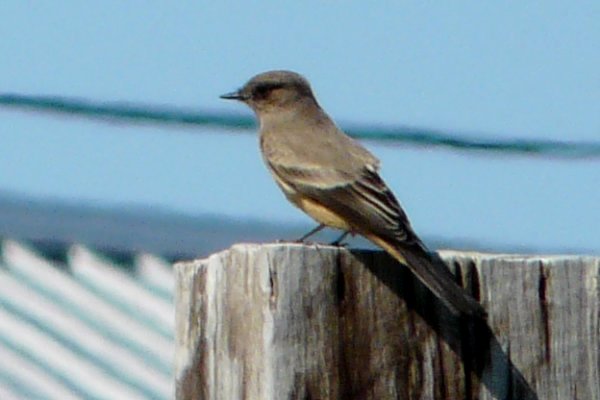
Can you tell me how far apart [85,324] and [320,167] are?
3.57 m

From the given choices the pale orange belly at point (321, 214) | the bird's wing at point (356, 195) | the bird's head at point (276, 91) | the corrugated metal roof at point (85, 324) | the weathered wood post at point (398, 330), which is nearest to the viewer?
the weathered wood post at point (398, 330)

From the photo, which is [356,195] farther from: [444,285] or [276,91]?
[444,285]

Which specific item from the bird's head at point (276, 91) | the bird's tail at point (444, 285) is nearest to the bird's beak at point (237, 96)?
the bird's head at point (276, 91)

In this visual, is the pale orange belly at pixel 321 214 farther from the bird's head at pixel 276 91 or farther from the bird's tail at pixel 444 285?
the bird's tail at pixel 444 285

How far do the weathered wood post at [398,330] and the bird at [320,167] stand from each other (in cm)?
62

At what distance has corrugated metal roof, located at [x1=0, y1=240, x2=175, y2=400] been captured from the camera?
31.3 ft

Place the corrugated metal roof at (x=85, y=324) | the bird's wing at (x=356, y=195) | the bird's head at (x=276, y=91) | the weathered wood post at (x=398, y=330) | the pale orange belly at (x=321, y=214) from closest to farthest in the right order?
1. the weathered wood post at (x=398, y=330)
2. the bird's wing at (x=356, y=195)
3. the pale orange belly at (x=321, y=214)
4. the bird's head at (x=276, y=91)
5. the corrugated metal roof at (x=85, y=324)

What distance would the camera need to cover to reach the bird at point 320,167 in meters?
6.09

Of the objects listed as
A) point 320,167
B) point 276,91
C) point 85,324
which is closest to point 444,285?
point 320,167

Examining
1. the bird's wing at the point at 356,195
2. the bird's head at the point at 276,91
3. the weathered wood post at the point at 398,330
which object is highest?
the bird's head at the point at 276,91

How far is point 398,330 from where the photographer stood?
151 inches

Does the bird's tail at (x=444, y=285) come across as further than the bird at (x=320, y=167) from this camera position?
No

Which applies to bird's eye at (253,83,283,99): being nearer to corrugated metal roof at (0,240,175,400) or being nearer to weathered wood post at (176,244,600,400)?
corrugated metal roof at (0,240,175,400)

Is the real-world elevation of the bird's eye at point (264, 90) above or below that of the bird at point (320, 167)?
above
